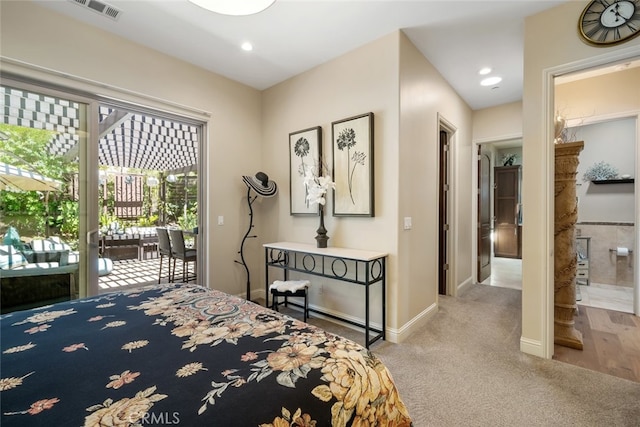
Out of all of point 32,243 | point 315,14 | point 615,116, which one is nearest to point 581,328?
point 615,116

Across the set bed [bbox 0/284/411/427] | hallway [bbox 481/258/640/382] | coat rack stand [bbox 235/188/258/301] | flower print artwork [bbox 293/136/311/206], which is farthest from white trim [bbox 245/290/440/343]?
bed [bbox 0/284/411/427]

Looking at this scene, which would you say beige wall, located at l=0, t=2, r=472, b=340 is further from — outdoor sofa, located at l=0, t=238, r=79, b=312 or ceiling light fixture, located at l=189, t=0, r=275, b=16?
ceiling light fixture, located at l=189, t=0, r=275, b=16

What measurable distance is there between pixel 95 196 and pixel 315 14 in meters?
2.63

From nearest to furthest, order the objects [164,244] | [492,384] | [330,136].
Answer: [492,384]
[330,136]
[164,244]

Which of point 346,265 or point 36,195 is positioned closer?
point 36,195

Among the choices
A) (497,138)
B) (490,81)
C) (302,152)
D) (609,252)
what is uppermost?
(490,81)

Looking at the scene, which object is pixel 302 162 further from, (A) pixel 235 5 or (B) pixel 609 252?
(B) pixel 609 252

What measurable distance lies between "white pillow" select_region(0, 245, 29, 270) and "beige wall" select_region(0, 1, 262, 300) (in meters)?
1.44

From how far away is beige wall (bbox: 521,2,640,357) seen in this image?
2236 mm

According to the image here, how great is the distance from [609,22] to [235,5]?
2702mm

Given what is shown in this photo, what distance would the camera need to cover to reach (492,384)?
1992 mm

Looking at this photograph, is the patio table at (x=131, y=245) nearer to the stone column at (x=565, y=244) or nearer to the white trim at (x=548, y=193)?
the white trim at (x=548, y=193)

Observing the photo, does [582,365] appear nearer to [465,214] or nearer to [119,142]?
[465,214]

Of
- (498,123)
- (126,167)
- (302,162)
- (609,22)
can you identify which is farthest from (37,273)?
(498,123)
